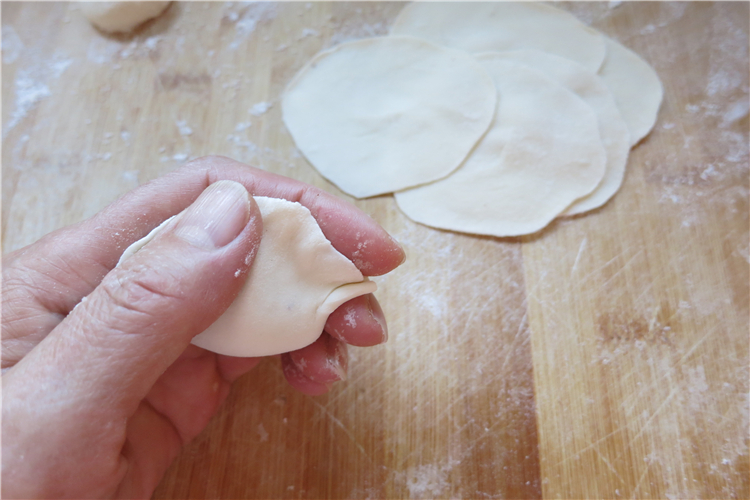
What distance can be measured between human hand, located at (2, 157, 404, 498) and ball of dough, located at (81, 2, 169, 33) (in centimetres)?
69

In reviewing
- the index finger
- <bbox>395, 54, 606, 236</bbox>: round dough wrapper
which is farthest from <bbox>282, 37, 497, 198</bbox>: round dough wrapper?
the index finger

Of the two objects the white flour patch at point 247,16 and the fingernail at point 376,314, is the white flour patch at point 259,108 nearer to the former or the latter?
the white flour patch at point 247,16

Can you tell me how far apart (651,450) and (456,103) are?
0.84m

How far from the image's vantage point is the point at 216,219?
0.67 meters

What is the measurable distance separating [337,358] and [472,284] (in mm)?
350

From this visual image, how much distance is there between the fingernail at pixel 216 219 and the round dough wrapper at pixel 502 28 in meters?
0.84

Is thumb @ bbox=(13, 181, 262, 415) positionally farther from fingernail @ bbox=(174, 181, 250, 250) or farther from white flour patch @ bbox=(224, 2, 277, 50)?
white flour patch @ bbox=(224, 2, 277, 50)

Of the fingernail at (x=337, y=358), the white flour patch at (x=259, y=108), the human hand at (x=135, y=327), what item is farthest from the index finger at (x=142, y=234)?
the white flour patch at (x=259, y=108)

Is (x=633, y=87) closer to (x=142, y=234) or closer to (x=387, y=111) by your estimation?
(x=387, y=111)

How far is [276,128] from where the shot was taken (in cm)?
123

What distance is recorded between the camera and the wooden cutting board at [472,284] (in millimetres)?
939

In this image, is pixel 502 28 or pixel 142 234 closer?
pixel 142 234

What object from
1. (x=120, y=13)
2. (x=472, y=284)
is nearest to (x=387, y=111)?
(x=472, y=284)

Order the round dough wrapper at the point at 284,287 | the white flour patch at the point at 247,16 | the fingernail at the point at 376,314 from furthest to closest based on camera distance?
the white flour patch at the point at 247,16, the fingernail at the point at 376,314, the round dough wrapper at the point at 284,287
